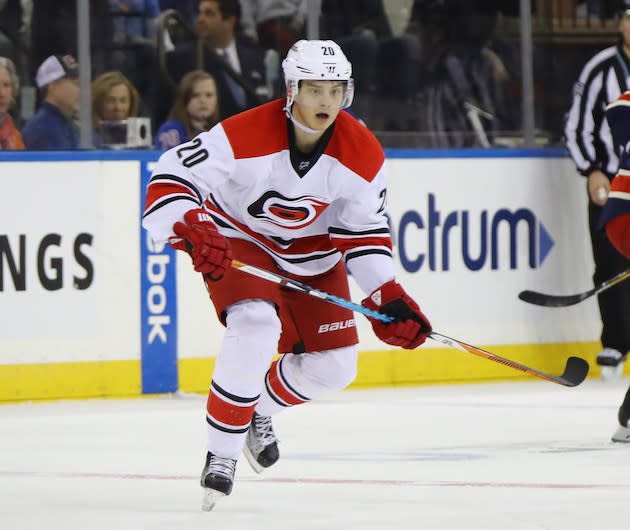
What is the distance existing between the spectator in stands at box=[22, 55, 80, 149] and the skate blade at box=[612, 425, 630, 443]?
227 centimetres

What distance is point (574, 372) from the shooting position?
3949 mm

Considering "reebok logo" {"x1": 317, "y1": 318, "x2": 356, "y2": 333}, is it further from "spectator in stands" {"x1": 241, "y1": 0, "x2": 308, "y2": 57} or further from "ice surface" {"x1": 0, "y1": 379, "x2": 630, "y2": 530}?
"spectator in stands" {"x1": 241, "y1": 0, "x2": 308, "y2": 57}

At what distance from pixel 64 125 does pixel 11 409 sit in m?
1.07

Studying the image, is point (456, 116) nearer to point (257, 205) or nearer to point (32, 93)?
point (32, 93)

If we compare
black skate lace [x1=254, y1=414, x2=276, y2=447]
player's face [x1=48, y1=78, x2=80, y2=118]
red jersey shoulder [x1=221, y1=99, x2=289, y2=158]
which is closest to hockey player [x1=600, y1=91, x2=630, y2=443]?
black skate lace [x1=254, y1=414, x2=276, y2=447]

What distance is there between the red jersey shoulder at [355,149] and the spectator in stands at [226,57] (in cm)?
204

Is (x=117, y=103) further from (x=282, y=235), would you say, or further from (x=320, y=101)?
(x=320, y=101)

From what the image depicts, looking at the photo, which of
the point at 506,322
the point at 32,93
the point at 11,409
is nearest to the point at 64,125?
the point at 32,93

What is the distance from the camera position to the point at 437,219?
5.79 metres

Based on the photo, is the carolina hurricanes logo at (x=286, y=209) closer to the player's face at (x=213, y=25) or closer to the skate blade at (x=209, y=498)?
the skate blade at (x=209, y=498)

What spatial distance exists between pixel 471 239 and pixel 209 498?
2749 mm

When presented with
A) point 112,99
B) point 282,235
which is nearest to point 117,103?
point 112,99

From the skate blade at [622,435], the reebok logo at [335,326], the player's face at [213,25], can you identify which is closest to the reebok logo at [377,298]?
the reebok logo at [335,326]

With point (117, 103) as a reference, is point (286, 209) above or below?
below
